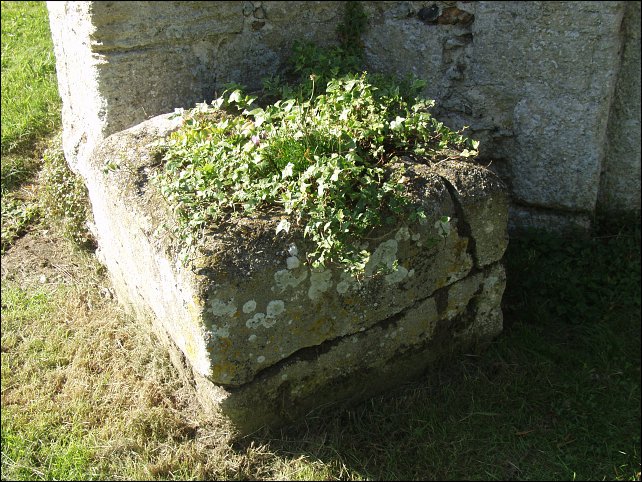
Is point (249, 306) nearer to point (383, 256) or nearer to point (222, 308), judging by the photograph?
point (222, 308)

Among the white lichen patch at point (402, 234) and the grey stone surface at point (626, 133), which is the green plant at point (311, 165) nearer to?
the white lichen patch at point (402, 234)

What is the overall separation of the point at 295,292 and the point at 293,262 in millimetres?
122

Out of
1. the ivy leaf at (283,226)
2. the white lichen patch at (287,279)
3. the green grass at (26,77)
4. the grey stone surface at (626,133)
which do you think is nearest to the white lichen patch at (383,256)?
the white lichen patch at (287,279)

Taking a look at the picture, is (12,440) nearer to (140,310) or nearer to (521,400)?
(140,310)

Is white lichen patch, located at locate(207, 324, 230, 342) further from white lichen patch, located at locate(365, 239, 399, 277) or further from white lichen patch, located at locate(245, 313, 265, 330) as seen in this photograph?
white lichen patch, located at locate(365, 239, 399, 277)

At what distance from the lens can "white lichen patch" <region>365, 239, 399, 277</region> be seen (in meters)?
2.66

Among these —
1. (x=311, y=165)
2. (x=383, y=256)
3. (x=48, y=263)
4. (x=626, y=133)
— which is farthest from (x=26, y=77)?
(x=626, y=133)

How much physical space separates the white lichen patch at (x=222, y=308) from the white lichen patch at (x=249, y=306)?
4cm

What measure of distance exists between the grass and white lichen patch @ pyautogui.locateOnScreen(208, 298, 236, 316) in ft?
1.83

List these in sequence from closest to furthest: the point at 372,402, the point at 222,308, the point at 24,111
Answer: the point at 222,308, the point at 372,402, the point at 24,111

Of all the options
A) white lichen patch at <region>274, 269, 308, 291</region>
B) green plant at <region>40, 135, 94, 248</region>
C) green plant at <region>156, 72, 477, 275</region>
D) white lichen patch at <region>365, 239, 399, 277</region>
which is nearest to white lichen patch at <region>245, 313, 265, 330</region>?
white lichen patch at <region>274, 269, 308, 291</region>

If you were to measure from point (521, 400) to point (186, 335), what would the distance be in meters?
1.46

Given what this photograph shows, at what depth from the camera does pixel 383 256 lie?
2.68 m

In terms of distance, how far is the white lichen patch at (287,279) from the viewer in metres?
2.50
